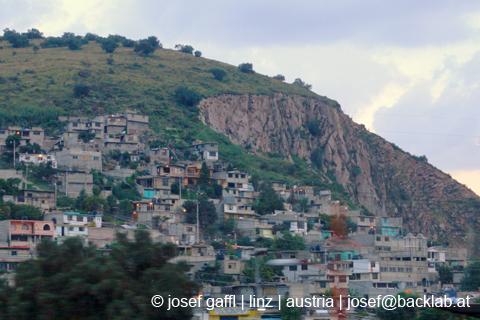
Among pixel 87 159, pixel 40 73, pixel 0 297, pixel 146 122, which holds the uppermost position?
pixel 40 73

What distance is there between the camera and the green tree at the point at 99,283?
808 cm

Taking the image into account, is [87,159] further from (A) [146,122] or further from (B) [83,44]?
(B) [83,44]

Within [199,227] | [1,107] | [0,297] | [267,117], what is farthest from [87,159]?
[0,297]

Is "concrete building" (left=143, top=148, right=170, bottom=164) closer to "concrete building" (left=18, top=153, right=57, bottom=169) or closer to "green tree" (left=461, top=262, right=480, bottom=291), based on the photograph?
"concrete building" (left=18, top=153, right=57, bottom=169)

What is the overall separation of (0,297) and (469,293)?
943cm

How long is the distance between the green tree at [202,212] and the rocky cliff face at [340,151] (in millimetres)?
26258

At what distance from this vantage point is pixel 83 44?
292 ft

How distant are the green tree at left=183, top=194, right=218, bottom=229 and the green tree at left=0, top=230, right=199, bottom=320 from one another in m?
30.0

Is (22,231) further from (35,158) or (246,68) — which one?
(246,68)

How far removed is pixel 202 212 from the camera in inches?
1571

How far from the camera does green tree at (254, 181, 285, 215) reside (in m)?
43.7

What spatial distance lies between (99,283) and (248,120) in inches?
2552

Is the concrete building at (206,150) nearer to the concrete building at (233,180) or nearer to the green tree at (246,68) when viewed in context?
the concrete building at (233,180)

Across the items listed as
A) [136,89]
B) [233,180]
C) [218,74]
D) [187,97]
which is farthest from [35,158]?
[218,74]
